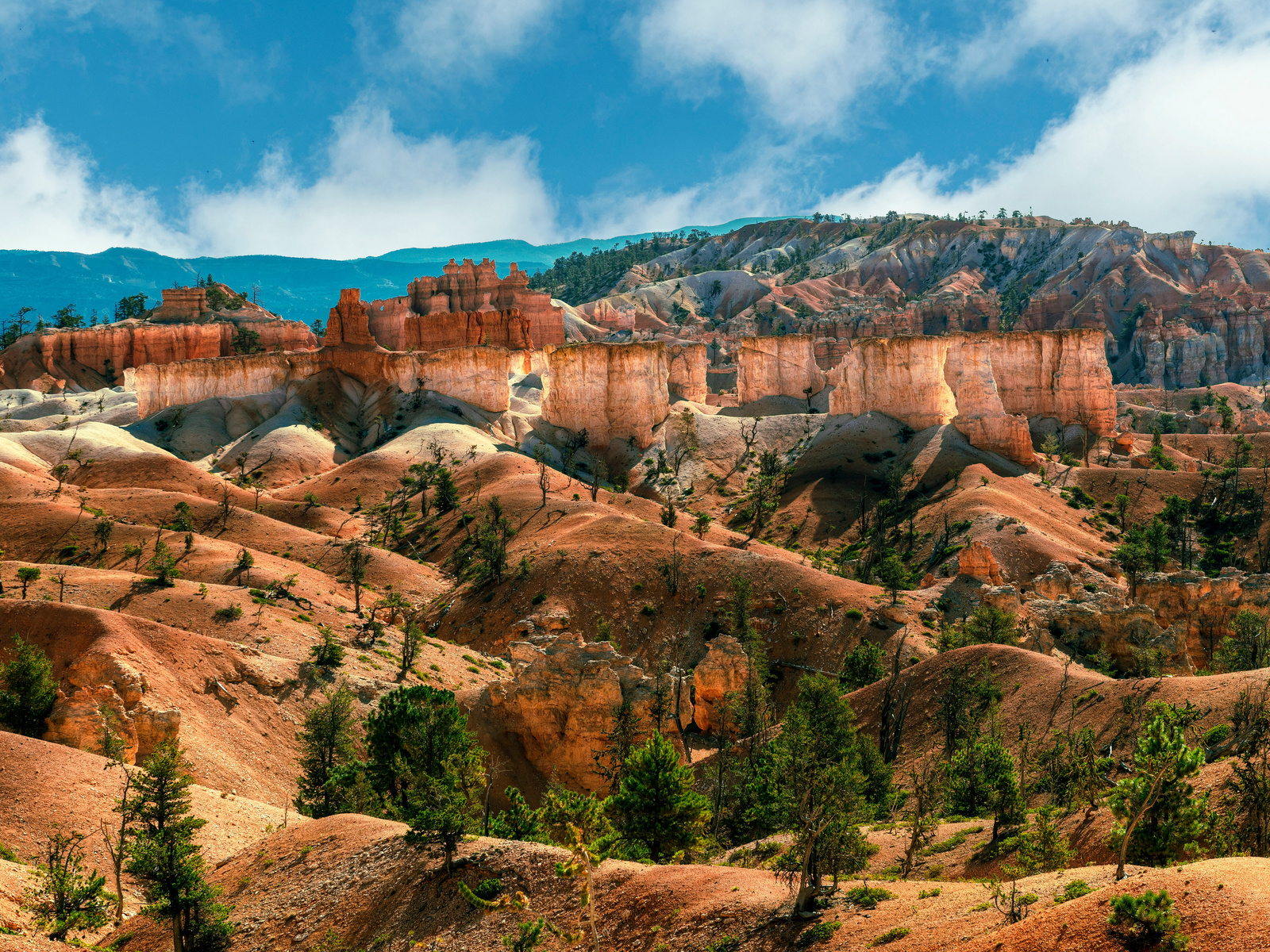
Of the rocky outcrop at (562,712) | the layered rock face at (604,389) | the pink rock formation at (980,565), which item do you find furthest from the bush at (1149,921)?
the layered rock face at (604,389)

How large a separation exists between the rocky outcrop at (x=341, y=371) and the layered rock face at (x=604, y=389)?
866 centimetres

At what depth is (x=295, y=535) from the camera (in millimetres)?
81875

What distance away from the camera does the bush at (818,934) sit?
2412cm

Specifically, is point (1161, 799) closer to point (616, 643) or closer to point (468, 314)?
point (616, 643)

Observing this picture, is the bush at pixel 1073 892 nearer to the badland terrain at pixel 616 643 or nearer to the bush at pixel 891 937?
the badland terrain at pixel 616 643

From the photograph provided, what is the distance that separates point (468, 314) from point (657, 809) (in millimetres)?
118743

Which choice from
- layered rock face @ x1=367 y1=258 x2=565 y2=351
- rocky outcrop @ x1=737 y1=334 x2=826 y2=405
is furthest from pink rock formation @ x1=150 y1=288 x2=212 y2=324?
rocky outcrop @ x1=737 y1=334 x2=826 y2=405

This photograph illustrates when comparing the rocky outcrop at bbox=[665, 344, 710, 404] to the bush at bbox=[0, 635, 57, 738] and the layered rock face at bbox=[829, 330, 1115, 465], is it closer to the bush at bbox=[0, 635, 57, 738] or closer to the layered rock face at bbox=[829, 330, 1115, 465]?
the layered rock face at bbox=[829, 330, 1115, 465]

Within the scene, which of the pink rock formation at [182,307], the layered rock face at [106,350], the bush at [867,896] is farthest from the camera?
the pink rock formation at [182,307]

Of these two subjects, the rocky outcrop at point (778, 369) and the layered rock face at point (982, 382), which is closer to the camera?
the layered rock face at point (982, 382)

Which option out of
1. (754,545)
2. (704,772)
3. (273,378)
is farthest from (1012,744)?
(273,378)

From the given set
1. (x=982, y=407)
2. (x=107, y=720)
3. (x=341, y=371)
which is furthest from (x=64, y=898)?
(x=341, y=371)

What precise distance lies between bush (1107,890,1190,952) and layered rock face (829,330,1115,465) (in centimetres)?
9157

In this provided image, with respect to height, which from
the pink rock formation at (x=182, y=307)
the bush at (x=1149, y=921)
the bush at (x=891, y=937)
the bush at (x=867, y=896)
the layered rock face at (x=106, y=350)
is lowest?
the bush at (x=867, y=896)
